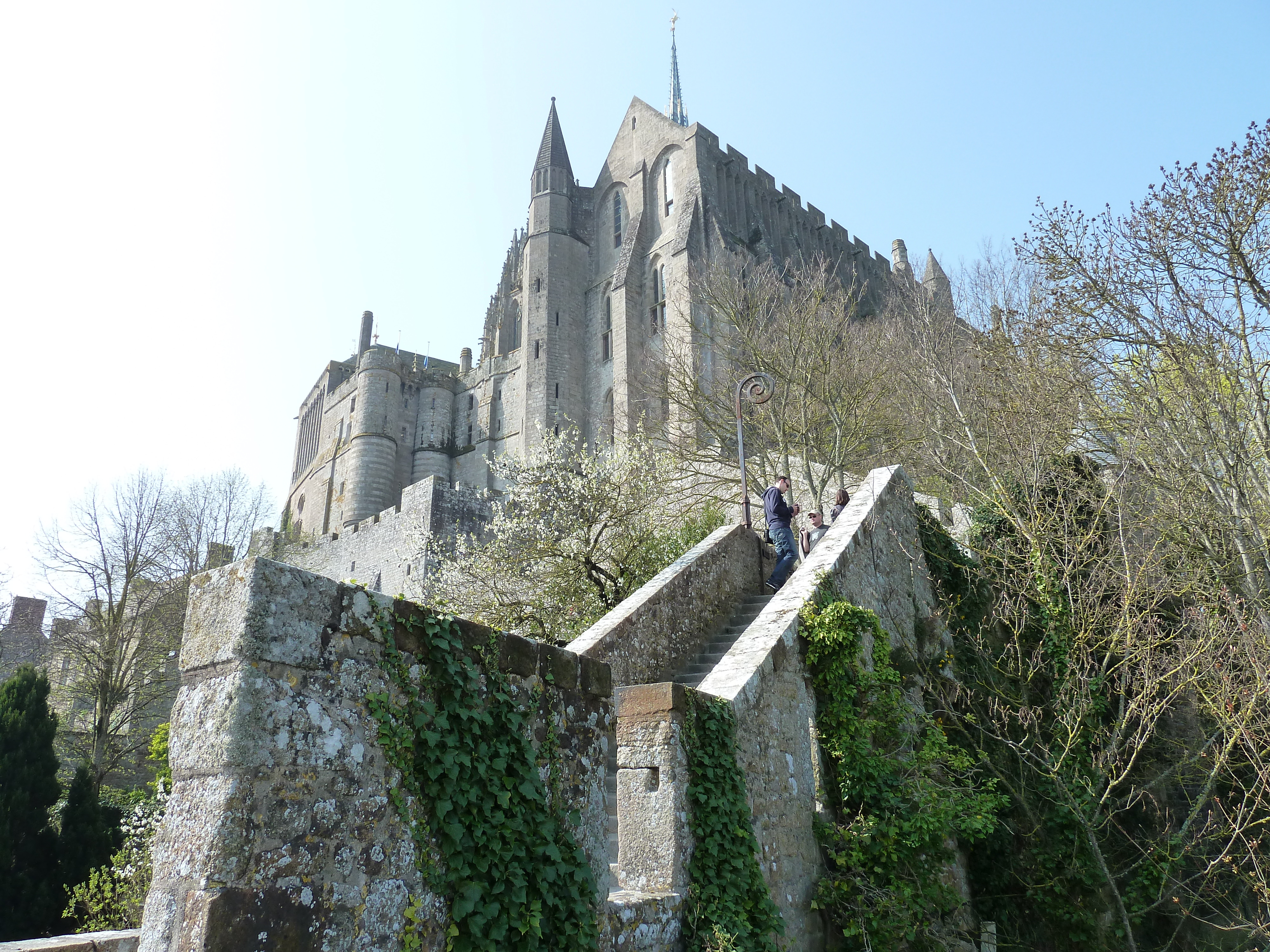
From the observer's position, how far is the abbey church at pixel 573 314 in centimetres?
4181

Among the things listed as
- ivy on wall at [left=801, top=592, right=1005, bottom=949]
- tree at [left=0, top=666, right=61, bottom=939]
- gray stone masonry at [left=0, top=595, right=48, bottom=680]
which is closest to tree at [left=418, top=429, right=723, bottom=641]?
ivy on wall at [left=801, top=592, right=1005, bottom=949]

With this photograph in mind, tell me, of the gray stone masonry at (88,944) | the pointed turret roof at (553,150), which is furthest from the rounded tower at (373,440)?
the gray stone masonry at (88,944)

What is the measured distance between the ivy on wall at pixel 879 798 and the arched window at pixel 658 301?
35443mm

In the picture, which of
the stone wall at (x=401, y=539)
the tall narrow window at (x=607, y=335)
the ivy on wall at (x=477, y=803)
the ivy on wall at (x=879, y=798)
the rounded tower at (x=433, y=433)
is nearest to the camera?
the ivy on wall at (x=477, y=803)

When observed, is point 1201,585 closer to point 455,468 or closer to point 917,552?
point 917,552

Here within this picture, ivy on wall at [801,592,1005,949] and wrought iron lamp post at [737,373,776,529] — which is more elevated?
wrought iron lamp post at [737,373,776,529]

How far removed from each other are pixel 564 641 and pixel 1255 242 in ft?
31.8

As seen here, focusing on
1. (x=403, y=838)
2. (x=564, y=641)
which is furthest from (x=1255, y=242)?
(x=403, y=838)

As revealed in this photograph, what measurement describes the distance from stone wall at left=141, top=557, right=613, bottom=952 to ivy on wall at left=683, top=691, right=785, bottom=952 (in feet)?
6.85

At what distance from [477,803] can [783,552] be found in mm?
7473

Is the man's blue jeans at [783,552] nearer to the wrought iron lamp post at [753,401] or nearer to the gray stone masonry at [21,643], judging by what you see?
the wrought iron lamp post at [753,401]

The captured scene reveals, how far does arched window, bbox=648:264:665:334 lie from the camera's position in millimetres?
42312

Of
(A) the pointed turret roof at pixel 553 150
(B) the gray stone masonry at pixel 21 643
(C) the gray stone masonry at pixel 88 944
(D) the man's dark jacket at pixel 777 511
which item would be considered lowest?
(C) the gray stone masonry at pixel 88 944

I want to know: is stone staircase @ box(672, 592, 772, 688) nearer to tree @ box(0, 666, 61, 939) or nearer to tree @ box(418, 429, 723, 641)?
tree @ box(418, 429, 723, 641)
